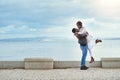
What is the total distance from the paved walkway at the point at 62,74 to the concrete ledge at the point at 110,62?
511 millimetres

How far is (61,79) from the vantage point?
20359 mm

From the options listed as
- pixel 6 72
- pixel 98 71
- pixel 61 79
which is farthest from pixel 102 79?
pixel 6 72

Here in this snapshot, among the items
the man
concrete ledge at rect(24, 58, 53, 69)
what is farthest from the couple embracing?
concrete ledge at rect(24, 58, 53, 69)

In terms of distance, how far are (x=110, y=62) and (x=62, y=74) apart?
3028 millimetres

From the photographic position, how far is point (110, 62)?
24.4m

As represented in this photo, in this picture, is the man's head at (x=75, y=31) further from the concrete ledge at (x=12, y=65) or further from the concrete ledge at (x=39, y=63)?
the concrete ledge at (x=12, y=65)

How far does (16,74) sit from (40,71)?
4.77ft

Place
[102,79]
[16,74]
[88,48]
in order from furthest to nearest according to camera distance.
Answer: [88,48] → [16,74] → [102,79]

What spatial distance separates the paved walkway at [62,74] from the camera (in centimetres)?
2083

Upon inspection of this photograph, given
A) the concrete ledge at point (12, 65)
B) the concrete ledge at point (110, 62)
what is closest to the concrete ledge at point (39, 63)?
the concrete ledge at point (12, 65)

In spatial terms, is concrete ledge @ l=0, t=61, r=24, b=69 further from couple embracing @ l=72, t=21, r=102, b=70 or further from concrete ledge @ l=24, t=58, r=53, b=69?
couple embracing @ l=72, t=21, r=102, b=70

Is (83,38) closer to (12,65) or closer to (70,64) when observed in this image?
(70,64)

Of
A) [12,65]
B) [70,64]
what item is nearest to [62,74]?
[70,64]

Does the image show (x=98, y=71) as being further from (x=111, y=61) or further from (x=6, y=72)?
(x=6, y=72)
